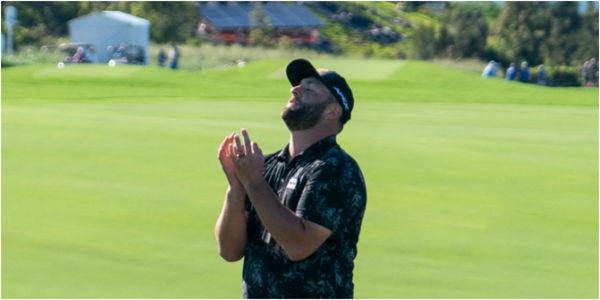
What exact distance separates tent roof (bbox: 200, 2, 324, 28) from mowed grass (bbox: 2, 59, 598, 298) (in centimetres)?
6805

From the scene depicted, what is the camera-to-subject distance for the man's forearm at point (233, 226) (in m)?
4.87

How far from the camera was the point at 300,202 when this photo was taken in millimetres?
4746

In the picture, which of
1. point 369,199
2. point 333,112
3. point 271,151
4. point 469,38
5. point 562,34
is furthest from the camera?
point 469,38

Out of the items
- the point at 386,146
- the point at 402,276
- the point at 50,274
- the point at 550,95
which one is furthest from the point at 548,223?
the point at 550,95

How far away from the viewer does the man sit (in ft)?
15.4

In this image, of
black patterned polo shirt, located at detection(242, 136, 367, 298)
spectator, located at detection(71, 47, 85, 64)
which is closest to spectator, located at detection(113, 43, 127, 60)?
spectator, located at detection(71, 47, 85, 64)

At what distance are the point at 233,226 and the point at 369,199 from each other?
8402 mm

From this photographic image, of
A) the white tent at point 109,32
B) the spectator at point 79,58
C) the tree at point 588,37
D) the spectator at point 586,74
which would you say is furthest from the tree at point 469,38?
the spectator at point 79,58

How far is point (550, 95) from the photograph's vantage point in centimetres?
3509

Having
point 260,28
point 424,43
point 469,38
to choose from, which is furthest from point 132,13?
point 469,38

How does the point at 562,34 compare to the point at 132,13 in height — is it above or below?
below

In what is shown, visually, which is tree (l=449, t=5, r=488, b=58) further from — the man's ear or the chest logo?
the chest logo

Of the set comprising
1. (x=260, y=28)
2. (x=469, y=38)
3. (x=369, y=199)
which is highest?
(x=369, y=199)

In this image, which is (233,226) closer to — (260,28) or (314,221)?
(314,221)
